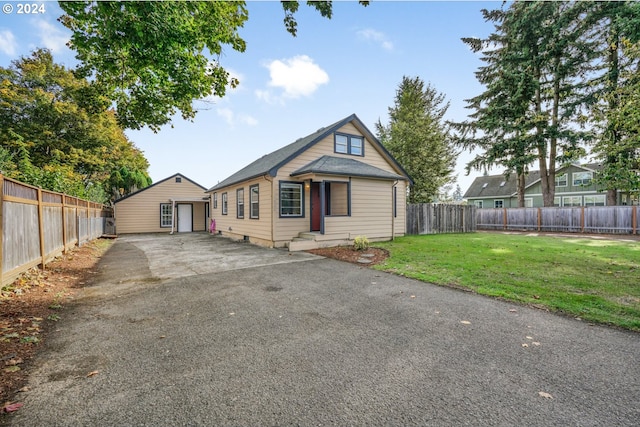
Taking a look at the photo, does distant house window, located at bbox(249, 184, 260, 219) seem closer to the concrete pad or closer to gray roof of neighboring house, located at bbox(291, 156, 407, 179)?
gray roof of neighboring house, located at bbox(291, 156, 407, 179)

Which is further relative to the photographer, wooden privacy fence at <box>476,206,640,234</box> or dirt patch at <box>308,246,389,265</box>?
wooden privacy fence at <box>476,206,640,234</box>

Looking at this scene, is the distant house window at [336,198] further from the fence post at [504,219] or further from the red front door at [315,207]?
the fence post at [504,219]

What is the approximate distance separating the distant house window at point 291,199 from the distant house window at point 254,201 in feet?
5.27

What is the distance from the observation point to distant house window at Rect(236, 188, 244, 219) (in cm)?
1373

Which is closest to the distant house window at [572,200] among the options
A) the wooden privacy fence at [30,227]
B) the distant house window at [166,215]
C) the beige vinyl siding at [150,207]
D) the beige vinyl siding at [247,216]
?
the beige vinyl siding at [247,216]

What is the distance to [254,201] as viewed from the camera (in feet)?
40.4

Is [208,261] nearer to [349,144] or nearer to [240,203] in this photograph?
[240,203]

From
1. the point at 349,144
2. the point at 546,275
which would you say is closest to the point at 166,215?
the point at 349,144

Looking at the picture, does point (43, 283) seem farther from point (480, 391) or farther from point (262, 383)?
point (480, 391)

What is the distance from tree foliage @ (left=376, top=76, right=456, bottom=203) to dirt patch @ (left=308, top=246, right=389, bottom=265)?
13713mm

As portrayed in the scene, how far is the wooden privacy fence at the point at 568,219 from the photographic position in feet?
49.0

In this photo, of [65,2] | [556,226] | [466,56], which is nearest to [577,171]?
[556,226]

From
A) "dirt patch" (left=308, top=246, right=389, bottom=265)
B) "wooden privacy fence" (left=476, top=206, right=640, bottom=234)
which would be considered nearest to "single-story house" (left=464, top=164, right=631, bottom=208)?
"wooden privacy fence" (left=476, top=206, right=640, bottom=234)

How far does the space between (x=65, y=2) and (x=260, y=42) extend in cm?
511
